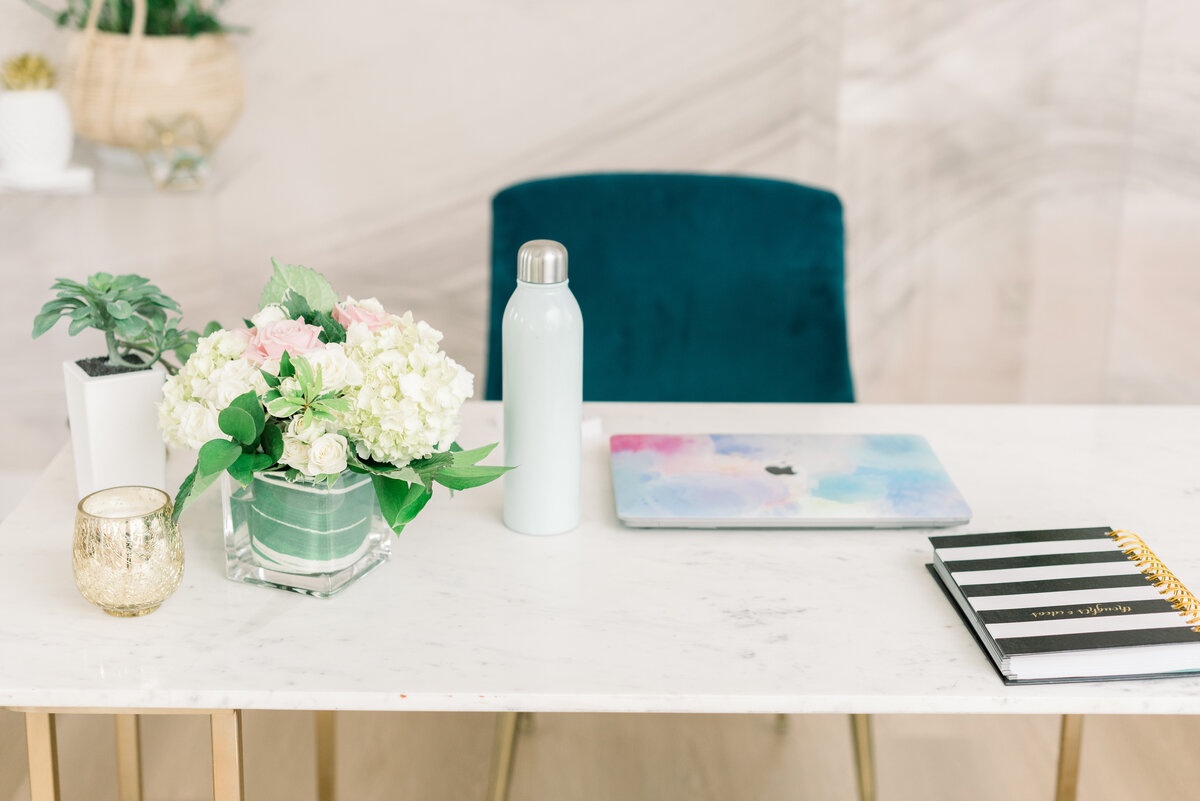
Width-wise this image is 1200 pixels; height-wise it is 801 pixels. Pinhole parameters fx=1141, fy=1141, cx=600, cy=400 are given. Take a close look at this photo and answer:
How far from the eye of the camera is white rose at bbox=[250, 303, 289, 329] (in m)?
0.89

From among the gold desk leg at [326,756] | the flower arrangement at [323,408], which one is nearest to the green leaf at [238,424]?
the flower arrangement at [323,408]

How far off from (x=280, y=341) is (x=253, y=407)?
0.18 feet

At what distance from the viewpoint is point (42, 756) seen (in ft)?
2.77

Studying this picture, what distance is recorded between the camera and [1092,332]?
2455 millimetres

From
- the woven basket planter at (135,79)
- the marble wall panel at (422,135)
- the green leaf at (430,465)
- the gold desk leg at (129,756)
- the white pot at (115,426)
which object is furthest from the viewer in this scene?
the marble wall panel at (422,135)

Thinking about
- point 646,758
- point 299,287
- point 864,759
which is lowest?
point 646,758

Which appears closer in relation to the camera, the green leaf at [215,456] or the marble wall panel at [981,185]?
the green leaf at [215,456]

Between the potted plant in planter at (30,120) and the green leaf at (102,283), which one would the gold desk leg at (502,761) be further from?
the potted plant in planter at (30,120)

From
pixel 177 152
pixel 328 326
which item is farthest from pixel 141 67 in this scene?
pixel 328 326

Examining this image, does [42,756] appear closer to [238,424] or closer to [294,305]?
[238,424]

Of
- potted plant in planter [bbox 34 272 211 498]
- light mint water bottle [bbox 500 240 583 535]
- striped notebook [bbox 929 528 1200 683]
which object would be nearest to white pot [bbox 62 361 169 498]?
potted plant in planter [bbox 34 272 211 498]

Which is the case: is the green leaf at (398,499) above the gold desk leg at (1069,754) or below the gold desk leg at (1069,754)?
above

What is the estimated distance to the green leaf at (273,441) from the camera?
0.86 meters

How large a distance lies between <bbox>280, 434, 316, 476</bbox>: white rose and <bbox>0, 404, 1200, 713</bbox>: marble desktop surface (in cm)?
12
